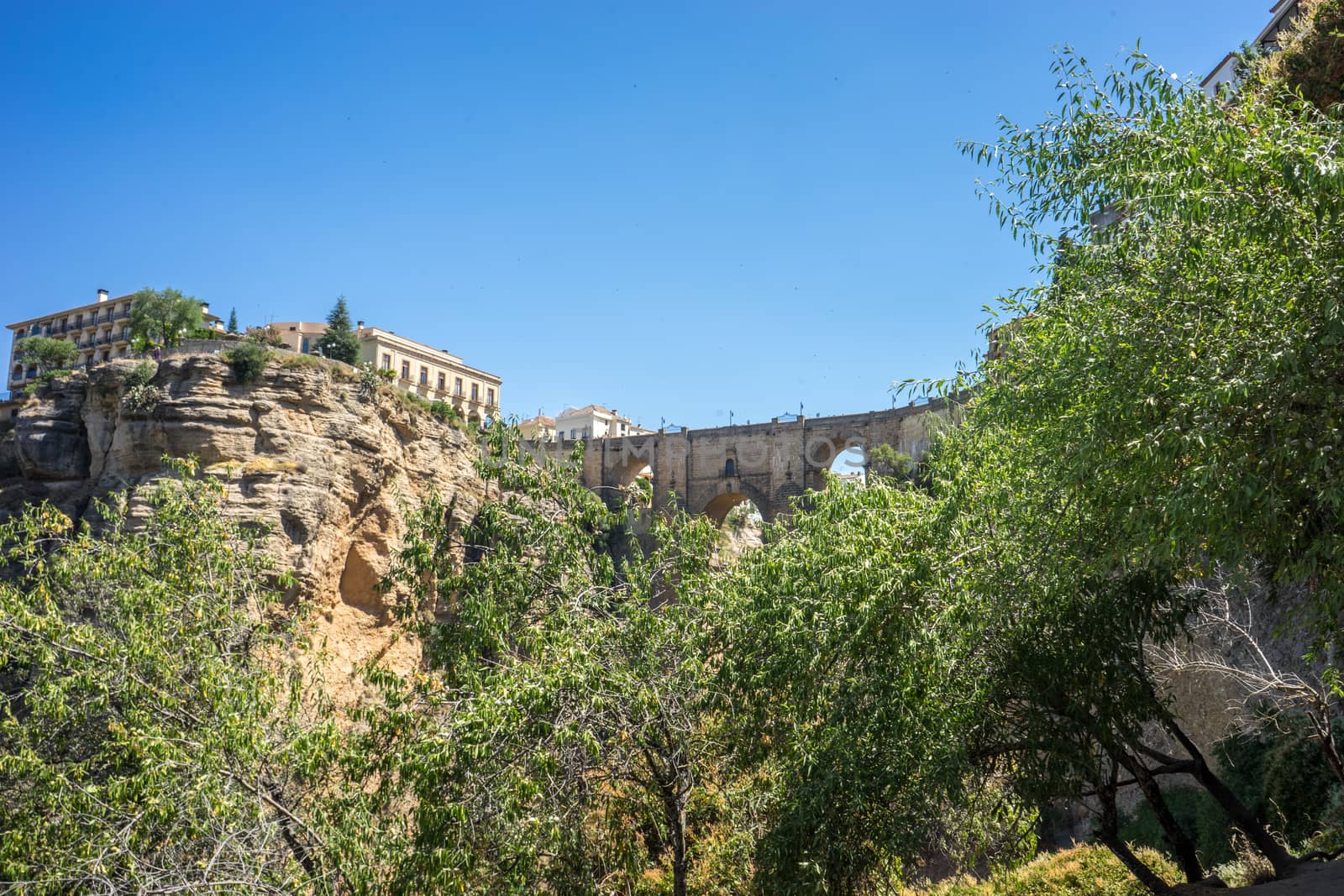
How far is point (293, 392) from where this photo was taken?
2708 centimetres

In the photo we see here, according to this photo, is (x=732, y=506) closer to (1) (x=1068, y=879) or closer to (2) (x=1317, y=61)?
(1) (x=1068, y=879)

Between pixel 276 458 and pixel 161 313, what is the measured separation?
16.9 metres

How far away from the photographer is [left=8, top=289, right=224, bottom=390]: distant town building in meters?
55.9

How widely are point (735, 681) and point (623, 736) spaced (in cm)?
110

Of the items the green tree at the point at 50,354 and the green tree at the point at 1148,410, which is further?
the green tree at the point at 50,354

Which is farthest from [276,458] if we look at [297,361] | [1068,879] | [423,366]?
[423,366]

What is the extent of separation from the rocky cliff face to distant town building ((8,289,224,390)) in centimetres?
2729

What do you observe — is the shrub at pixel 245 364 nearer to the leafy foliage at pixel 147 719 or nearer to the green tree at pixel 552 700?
the leafy foliage at pixel 147 719

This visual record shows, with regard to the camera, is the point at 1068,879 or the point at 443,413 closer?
the point at 1068,879

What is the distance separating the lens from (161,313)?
3859cm

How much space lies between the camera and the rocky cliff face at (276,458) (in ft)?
82.5

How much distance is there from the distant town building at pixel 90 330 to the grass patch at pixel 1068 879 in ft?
171

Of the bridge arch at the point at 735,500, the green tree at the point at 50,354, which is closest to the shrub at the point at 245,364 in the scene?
the bridge arch at the point at 735,500

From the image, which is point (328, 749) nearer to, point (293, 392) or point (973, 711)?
point (973, 711)
